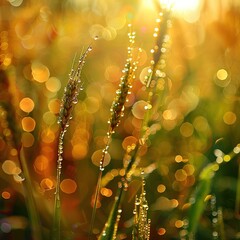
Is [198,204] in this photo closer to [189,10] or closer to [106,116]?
[106,116]

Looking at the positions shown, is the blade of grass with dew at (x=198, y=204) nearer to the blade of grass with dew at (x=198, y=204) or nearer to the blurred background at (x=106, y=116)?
the blade of grass with dew at (x=198, y=204)

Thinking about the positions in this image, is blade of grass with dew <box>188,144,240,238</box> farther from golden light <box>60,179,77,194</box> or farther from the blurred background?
golden light <box>60,179,77,194</box>

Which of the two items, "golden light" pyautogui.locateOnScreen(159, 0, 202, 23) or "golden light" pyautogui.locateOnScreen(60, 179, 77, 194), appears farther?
"golden light" pyautogui.locateOnScreen(159, 0, 202, 23)

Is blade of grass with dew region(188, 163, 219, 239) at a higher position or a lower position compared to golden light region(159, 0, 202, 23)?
lower

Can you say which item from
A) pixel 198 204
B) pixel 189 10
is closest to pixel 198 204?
pixel 198 204

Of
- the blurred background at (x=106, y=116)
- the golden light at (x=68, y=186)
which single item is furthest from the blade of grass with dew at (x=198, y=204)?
the golden light at (x=68, y=186)

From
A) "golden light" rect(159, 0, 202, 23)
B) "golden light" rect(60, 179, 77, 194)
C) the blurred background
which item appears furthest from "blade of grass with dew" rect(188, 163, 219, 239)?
"golden light" rect(159, 0, 202, 23)

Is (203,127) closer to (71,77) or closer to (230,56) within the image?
(230,56)

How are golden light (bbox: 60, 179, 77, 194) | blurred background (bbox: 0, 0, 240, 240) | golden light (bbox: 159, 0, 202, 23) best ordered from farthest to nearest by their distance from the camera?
golden light (bbox: 159, 0, 202, 23) < golden light (bbox: 60, 179, 77, 194) < blurred background (bbox: 0, 0, 240, 240)

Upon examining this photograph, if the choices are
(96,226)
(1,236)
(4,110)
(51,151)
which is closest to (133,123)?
(51,151)
